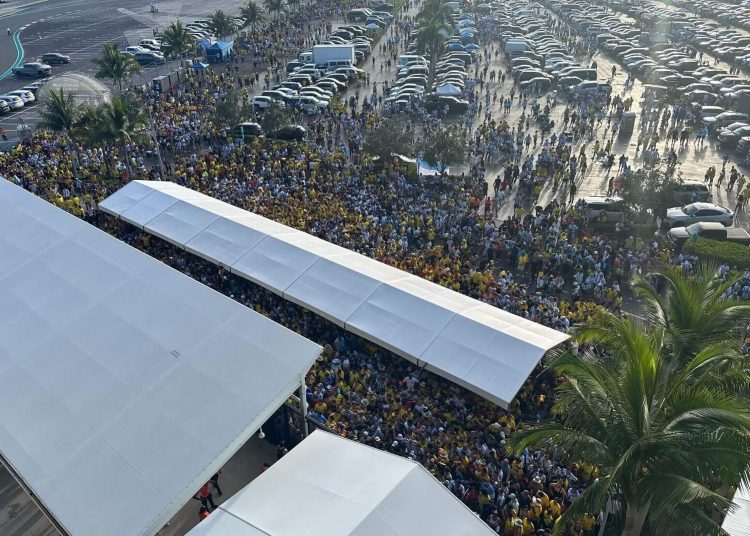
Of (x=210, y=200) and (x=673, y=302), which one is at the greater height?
(x=673, y=302)

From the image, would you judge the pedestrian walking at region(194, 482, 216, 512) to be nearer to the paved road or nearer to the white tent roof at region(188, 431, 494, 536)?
the white tent roof at region(188, 431, 494, 536)

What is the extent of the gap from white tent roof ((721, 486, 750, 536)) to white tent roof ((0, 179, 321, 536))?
7818mm

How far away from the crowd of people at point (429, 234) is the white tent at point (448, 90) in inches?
66.4

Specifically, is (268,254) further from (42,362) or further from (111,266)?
(42,362)

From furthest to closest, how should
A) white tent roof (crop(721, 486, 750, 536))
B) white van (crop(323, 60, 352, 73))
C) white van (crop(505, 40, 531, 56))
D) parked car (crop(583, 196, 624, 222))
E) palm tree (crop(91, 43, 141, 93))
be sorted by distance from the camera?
white van (crop(505, 40, 531, 56)) < white van (crop(323, 60, 352, 73)) < palm tree (crop(91, 43, 141, 93)) < parked car (crop(583, 196, 624, 222)) < white tent roof (crop(721, 486, 750, 536))

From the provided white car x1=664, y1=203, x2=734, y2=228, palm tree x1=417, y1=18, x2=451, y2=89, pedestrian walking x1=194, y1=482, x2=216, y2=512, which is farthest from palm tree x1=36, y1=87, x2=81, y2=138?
white car x1=664, y1=203, x2=734, y2=228

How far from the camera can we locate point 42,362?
12.0 metres

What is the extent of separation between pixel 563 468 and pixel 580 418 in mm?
4256

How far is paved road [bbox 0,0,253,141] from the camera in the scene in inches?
1842

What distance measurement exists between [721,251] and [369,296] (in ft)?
45.2

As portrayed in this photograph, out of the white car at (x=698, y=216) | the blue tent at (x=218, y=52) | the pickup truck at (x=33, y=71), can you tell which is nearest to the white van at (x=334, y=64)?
the blue tent at (x=218, y=52)

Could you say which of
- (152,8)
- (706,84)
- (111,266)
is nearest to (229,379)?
(111,266)

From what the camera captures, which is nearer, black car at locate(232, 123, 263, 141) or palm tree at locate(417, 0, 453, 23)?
black car at locate(232, 123, 263, 141)

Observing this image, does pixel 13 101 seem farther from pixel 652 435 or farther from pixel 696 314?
pixel 652 435
